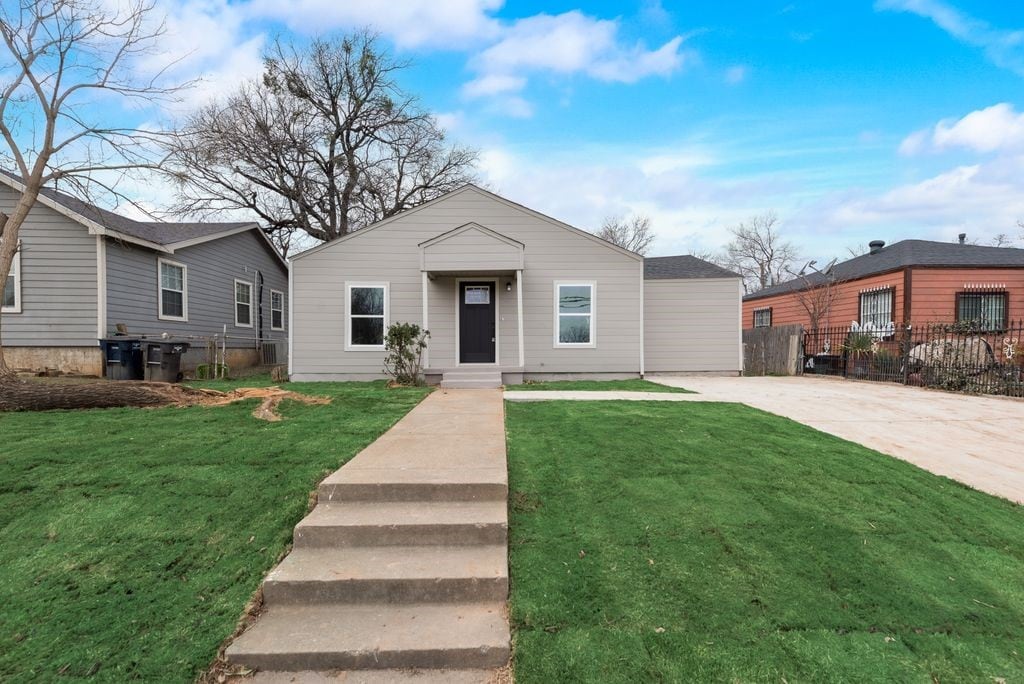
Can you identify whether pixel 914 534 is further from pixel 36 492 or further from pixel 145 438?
pixel 145 438

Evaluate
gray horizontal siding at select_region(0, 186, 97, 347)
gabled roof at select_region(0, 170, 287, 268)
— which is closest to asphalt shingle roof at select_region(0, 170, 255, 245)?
gabled roof at select_region(0, 170, 287, 268)

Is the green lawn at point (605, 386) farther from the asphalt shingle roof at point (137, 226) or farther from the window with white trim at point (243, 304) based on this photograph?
the window with white trim at point (243, 304)

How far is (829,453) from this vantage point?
452 cm

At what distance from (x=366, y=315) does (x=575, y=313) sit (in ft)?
16.6

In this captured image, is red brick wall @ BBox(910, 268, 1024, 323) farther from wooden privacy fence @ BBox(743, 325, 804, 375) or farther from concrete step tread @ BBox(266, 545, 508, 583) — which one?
concrete step tread @ BBox(266, 545, 508, 583)

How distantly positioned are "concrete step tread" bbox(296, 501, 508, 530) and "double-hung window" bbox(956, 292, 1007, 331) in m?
16.8

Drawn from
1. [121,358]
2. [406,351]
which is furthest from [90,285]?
[406,351]

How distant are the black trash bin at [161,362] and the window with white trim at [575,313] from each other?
907 cm

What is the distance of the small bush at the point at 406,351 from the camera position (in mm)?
9812

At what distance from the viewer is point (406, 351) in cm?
1002

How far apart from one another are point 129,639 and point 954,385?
514 inches

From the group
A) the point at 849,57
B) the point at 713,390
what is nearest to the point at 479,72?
the point at 849,57

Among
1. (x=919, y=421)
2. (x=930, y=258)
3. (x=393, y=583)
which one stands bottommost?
(x=393, y=583)

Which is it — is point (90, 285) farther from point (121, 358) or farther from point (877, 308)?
point (877, 308)
